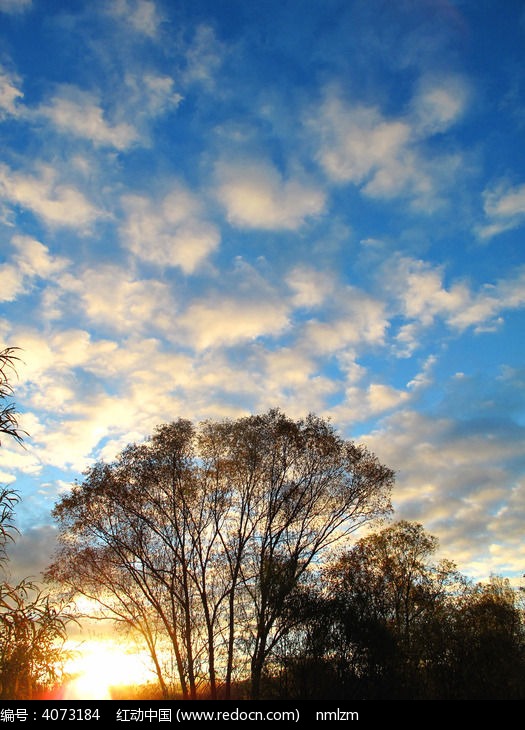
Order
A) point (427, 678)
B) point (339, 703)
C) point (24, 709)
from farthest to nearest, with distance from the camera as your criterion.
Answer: point (427, 678), point (339, 703), point (24, 709)

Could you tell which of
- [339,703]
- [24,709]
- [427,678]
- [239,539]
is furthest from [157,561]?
[24,709]

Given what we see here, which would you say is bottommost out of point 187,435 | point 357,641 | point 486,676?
point 486,676

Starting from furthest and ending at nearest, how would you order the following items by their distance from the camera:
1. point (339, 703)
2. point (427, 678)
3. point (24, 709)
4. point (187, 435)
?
point (427, 678)
point (187, 435)
point (339, 703)
point (24, 709)

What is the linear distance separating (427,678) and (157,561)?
18.7 metres

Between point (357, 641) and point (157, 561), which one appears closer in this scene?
point (157, 561)

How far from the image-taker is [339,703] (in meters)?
24.9

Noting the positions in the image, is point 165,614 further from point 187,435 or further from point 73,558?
point 187,435

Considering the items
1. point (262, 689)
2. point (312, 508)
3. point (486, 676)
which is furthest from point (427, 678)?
point (312, 508)

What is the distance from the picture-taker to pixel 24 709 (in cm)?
513

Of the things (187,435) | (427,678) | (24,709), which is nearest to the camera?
(24,709)

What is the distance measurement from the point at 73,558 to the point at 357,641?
16.7 meters

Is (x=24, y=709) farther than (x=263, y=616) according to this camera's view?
No

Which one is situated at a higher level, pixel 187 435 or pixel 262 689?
pixel 187 435

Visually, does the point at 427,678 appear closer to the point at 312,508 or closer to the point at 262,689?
the point at 262,689
